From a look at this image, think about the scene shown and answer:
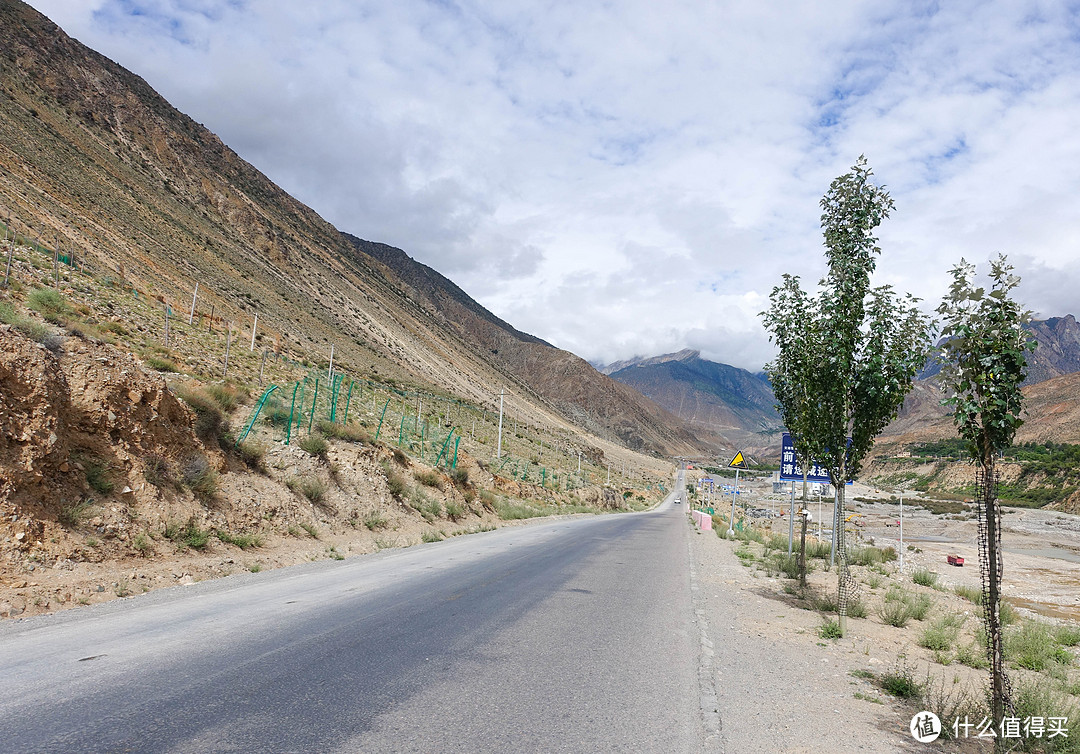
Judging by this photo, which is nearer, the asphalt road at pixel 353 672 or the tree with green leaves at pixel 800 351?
the asphalt road at pixel 353 672

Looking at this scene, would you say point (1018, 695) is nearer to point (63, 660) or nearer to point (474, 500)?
point (63, 660)

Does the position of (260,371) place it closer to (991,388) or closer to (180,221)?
(991,388)

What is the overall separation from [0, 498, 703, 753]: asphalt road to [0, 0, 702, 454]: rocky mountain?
1069 inches

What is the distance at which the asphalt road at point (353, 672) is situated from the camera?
157 inches

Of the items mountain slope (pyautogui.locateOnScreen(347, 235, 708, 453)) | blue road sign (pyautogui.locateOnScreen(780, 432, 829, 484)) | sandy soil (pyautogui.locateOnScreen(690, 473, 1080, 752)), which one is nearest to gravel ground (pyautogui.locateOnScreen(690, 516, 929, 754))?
sandy soil (pyautogui.locateOnScreen(690, 473, 1080, 752))

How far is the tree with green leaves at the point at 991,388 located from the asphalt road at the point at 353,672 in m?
2.63

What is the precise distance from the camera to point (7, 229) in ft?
90.6

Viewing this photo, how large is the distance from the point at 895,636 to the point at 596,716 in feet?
22.2

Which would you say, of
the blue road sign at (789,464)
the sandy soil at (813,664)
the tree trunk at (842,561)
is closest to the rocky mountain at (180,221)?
Result: the blue road sign at (789,464)

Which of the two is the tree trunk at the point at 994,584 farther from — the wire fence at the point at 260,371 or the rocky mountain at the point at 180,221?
the rocky mountain at the point at 180,221

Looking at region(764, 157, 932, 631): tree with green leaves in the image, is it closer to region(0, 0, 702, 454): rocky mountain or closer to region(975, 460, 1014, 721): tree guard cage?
region(975, 460, 1014, 721): tree guard cage

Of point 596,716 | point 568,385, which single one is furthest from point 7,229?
point 568,385

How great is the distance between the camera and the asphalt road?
3994mm

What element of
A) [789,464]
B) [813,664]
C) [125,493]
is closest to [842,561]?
[813,664]
